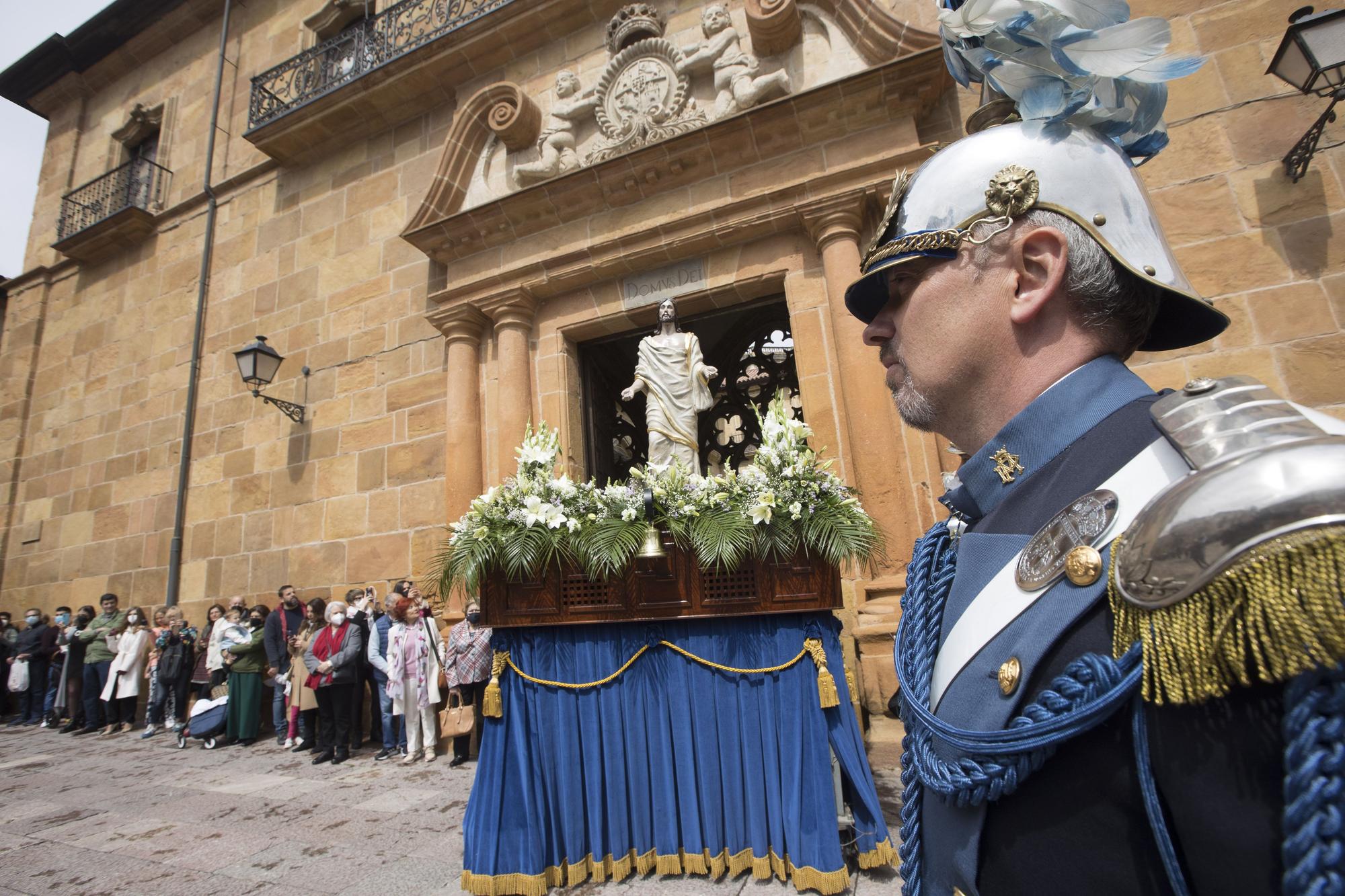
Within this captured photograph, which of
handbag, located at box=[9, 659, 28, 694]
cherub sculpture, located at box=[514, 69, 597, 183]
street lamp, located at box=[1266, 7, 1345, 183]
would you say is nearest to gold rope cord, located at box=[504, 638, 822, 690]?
street lamp, located at box=[1266, 7, 1345, 183]

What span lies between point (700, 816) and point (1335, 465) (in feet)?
10.1

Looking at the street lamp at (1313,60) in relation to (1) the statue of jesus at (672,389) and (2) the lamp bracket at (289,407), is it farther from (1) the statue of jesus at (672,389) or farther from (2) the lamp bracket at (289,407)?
(2) the lamp bracket at (289,407)

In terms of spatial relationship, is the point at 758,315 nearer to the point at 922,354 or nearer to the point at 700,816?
the point at 700,816

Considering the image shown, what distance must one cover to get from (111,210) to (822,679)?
15506 mm

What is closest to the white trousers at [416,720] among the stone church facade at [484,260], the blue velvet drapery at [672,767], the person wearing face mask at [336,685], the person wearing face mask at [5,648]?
the person wearing face mask at [336,685]

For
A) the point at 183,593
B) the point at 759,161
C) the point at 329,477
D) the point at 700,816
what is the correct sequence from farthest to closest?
the point at 183,593 < the point at 329,477 < the point at 759,161 < the point at 700,816

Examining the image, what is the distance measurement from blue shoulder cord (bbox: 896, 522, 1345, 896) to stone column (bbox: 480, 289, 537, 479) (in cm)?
605

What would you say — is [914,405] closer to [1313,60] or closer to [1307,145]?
[1313,60]

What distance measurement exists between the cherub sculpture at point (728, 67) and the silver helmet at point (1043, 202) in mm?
5893

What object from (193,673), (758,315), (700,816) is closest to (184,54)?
(193,673)

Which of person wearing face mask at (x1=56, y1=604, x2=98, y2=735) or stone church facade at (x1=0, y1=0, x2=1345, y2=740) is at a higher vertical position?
stone church facade at (x1=0, y1=0, x2=1345, y2=740)

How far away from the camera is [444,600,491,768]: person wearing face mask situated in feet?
18.9

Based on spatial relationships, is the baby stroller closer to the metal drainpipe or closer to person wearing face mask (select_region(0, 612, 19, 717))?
the metal drainpipe

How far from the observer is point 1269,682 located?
1.60 feet
